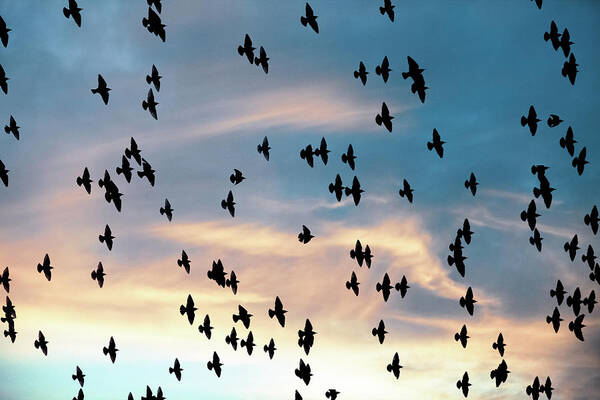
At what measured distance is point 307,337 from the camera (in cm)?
8094

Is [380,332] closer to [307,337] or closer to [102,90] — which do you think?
[307,337]

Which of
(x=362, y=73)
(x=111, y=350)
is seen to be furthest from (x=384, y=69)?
(x=111, y=350)

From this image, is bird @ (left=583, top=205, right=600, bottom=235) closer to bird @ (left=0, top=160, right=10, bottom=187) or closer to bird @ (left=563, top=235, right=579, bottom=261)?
bird @ (left=563, top=235, right=579, bottom=261)

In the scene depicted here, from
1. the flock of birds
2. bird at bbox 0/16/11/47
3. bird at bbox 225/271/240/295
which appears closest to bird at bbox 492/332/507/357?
the flock of birds

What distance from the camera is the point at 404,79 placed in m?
68.9

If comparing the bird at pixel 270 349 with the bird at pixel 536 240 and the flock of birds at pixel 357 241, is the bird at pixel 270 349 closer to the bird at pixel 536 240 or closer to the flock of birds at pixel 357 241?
the flock of birds at pixel 357 241

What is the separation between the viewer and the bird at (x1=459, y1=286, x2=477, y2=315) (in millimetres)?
83188

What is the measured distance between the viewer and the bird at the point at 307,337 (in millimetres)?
79750

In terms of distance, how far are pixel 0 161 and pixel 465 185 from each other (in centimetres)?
4287

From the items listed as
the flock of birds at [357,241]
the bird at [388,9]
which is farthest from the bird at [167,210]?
the bird at [388,9]

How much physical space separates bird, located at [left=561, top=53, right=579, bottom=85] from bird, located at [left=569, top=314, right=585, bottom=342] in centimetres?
2623

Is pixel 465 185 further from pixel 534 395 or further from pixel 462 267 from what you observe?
pixel 534 395

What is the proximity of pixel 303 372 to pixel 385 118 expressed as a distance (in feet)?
88.9

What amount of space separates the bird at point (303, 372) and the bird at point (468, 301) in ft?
57.8
